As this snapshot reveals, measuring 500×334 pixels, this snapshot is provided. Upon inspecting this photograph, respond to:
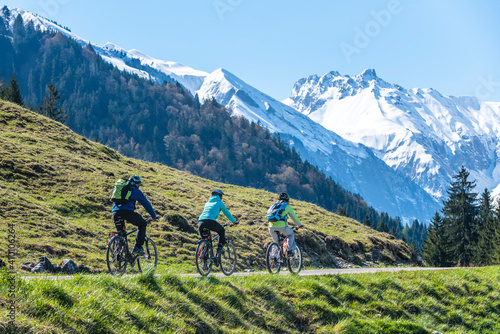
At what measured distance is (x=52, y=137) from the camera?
113 ft

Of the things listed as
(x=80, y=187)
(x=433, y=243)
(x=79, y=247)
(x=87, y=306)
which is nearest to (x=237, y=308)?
(x=87, y=306)

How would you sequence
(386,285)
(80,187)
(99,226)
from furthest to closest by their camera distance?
(80,187) < (99,226) < (386,285)

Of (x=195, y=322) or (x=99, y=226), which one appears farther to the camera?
(x=99, y=226)

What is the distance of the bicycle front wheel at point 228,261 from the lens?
46.4 ft

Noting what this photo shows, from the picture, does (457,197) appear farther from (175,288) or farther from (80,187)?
(175,288)

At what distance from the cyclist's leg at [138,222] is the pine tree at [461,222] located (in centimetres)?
Answer: 6585

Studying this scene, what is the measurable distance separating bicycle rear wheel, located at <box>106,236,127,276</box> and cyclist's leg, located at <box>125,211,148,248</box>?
1.80ft

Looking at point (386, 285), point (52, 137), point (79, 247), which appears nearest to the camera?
point (386, 285)

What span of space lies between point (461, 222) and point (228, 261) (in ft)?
229

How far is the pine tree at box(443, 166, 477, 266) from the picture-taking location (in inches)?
2657

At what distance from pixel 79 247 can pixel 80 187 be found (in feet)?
28.2

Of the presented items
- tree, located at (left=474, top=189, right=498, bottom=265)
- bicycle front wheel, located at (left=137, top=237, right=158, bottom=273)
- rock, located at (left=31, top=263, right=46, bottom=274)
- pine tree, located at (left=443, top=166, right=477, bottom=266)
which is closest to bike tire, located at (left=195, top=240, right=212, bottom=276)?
bicycle front wheel, located at (left=137, top=237, right=158, bottom=273)

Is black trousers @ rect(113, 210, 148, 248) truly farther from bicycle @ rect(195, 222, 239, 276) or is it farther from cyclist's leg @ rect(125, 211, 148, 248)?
bicycle @ rect(195, 222, 239, 276)

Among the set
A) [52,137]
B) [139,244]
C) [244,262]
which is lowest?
[244,262]
